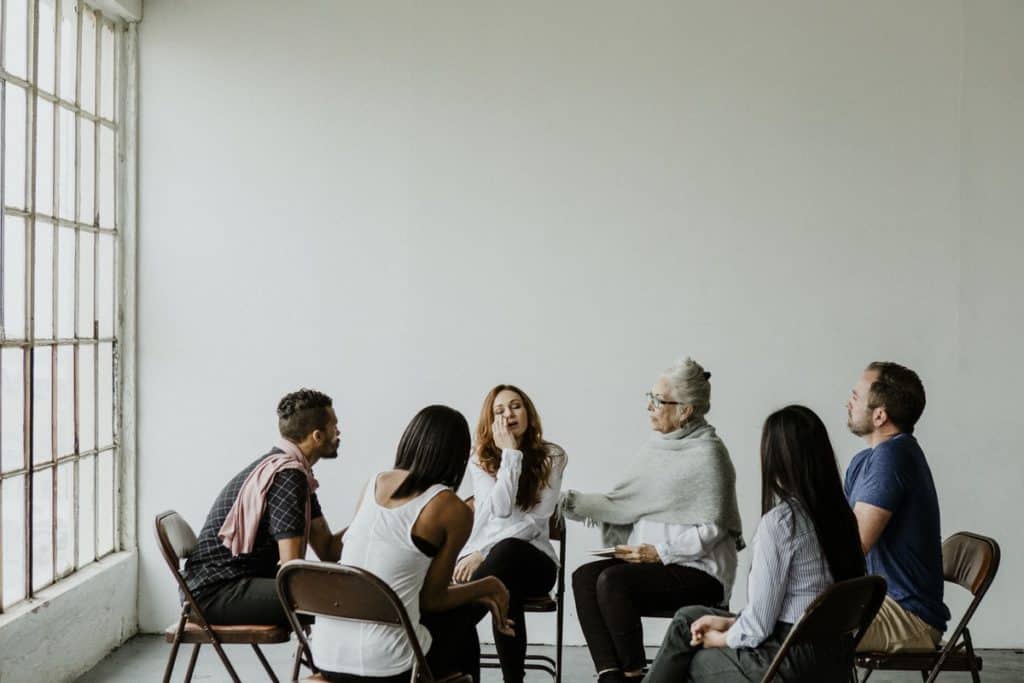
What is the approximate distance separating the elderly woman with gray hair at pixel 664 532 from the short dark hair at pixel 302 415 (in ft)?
3.72

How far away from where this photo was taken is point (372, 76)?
5.77m

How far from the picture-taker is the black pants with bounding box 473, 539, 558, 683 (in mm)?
4379

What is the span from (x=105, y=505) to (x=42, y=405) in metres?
0.87

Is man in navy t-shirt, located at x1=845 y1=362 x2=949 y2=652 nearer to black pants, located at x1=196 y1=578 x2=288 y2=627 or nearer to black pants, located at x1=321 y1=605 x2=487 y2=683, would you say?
black pants, located at x1=321 y1=605 x2=487 y2=683

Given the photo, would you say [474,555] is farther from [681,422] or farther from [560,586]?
[681,422]

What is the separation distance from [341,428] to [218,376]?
679 millimetres

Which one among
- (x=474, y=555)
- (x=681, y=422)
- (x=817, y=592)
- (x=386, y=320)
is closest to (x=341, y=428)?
(x=386, y=320)

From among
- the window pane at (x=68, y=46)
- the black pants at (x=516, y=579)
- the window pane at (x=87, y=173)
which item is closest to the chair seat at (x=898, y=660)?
the black pants at (x=516, y=579)

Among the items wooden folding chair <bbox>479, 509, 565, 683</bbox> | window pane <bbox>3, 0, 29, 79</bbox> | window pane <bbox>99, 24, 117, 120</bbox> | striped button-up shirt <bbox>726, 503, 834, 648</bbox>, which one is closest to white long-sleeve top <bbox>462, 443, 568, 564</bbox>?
wooden folding chair <bbox>479, 509, 565, 683</bbox>

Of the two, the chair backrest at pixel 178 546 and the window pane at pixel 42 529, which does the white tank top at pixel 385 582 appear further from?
the window pane at pixel 42 529

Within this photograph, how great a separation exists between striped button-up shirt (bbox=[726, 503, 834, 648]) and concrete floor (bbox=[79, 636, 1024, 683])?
206cm

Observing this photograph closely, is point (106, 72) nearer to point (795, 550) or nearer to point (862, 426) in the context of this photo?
point (862, 426)

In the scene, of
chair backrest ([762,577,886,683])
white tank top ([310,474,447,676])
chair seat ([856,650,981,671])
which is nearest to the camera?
chair backrest ([762,577,886,683])

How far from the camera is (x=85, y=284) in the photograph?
549 centimetres
